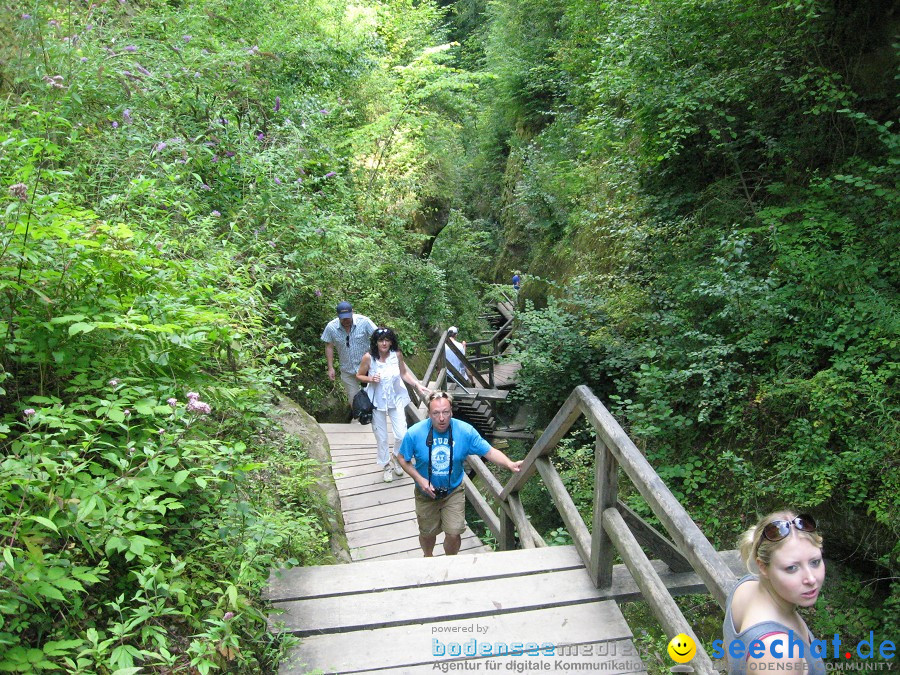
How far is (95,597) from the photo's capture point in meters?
2.37

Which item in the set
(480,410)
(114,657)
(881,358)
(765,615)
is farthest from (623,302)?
(114,657)

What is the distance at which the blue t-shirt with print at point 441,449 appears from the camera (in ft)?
13.8

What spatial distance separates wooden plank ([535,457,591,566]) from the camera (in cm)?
344

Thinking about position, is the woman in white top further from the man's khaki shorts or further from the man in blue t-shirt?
the man in blue t-shirt

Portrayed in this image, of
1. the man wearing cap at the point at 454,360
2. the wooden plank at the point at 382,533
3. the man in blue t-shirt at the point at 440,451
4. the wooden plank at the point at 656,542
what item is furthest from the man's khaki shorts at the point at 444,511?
the man wearing cap at the point at 454,360

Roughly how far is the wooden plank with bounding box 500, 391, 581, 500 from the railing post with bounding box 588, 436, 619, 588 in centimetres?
30

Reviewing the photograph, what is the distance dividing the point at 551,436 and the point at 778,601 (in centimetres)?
200

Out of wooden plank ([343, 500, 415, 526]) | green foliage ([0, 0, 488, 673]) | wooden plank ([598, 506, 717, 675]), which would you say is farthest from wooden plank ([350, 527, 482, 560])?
wooden plank ([598, 506, 717, 675])

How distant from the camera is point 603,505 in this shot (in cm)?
314

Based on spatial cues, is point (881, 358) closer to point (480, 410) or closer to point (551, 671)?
point (551, 671)

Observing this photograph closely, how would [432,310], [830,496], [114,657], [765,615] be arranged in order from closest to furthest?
[765,615] < [114,657] < [830,496] < [432,310]

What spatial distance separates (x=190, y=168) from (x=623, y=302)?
202 inches

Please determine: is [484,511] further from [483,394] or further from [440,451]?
[483,394]

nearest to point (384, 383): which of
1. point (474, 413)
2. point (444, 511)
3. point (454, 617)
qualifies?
point (444, 511)
